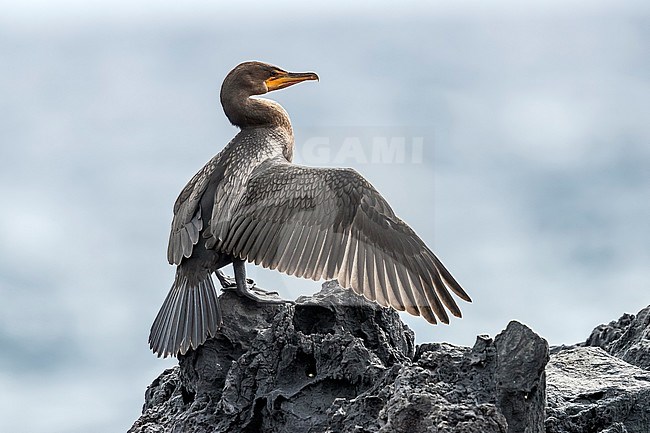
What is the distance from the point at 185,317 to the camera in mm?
6047

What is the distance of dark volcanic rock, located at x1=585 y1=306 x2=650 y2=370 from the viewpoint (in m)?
5.99

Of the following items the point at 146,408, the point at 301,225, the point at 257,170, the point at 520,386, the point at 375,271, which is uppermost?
the point at 257,170

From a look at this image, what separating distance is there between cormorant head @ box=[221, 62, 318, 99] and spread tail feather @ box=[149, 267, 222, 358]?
4.91 ft

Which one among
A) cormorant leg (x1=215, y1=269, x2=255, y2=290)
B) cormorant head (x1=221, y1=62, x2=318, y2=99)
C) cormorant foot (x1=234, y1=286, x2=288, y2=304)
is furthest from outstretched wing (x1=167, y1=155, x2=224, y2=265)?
cormorant head (x1=221, y1=62, x2=318, y2=99)

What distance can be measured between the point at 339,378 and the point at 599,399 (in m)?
1.37

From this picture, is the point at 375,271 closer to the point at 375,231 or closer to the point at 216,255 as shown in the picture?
the point at 375,231

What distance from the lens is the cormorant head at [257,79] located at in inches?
284

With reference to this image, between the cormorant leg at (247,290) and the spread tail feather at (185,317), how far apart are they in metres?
0.16

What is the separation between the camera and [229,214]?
6.40m

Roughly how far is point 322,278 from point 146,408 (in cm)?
150

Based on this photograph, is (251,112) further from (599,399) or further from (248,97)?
(599,399)

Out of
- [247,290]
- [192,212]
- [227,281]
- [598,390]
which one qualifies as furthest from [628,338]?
[192,212]

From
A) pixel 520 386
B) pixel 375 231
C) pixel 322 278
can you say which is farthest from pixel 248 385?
pixel 520 386

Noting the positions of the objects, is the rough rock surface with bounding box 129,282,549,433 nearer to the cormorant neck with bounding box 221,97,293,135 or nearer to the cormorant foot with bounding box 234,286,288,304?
the cormorant foot with bounding box 234,286,288,304
